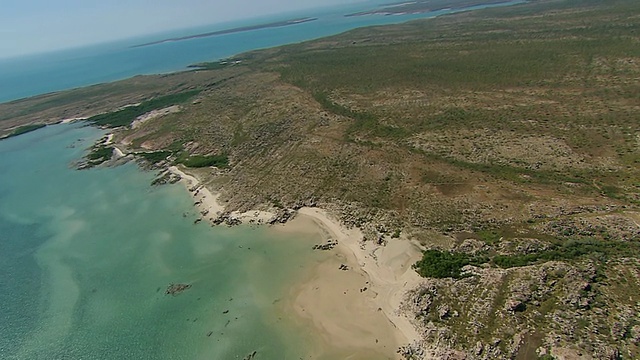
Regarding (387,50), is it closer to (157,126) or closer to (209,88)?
(209,88)

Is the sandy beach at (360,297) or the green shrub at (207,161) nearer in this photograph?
the sandy beach at (360,297)

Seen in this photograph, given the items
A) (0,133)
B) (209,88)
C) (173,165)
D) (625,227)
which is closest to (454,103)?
(625,227)

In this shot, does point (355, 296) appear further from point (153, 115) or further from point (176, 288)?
point (153, 115)

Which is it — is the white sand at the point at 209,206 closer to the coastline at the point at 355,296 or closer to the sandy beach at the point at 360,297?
the coastline at the point at 355,296

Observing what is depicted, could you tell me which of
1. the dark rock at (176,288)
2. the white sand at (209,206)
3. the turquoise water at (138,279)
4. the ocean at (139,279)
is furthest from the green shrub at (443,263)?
the dark rock at (176,288)

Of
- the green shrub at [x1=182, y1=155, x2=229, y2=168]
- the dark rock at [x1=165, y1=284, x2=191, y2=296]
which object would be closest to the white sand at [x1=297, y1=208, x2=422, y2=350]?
the dark rock at [x1=165, y1=284, x2=191, y2=296]
